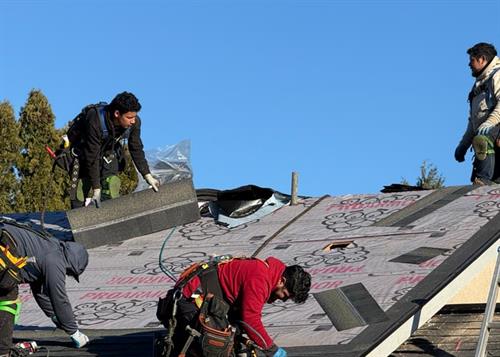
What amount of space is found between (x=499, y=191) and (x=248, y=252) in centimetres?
238

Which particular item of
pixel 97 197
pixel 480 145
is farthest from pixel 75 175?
pixel 480 145

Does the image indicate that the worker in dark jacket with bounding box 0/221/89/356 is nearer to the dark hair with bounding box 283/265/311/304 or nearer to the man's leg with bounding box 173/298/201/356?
the man's leg with bounding box 173/298/201/356

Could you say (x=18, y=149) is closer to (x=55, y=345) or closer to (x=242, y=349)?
(x=55, y=345)

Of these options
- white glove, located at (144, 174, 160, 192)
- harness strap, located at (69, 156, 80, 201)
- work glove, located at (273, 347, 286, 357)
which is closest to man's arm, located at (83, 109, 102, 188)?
harness strap, located at (69, 156, 80, 201)

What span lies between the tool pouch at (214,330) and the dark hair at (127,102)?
389 cm

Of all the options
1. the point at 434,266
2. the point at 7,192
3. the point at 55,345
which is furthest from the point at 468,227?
the point at 7,192

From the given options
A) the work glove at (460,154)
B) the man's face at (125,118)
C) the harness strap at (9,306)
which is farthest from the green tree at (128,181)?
the harness strap at (9,306)

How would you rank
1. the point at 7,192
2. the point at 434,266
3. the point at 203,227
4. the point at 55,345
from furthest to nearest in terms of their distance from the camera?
the point at 7,192 < the point at 203,227 < the point at 434,266 < the point at 55,345

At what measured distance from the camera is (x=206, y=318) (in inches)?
286

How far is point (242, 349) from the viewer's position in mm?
7453

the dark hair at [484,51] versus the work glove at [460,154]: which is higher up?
the dark hair at [484,51]

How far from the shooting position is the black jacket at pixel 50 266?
320 inches

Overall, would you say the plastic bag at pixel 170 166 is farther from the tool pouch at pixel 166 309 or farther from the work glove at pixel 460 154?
the tool pouch at pixel 166 309

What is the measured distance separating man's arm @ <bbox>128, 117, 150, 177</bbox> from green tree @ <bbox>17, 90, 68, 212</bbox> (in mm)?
11638
